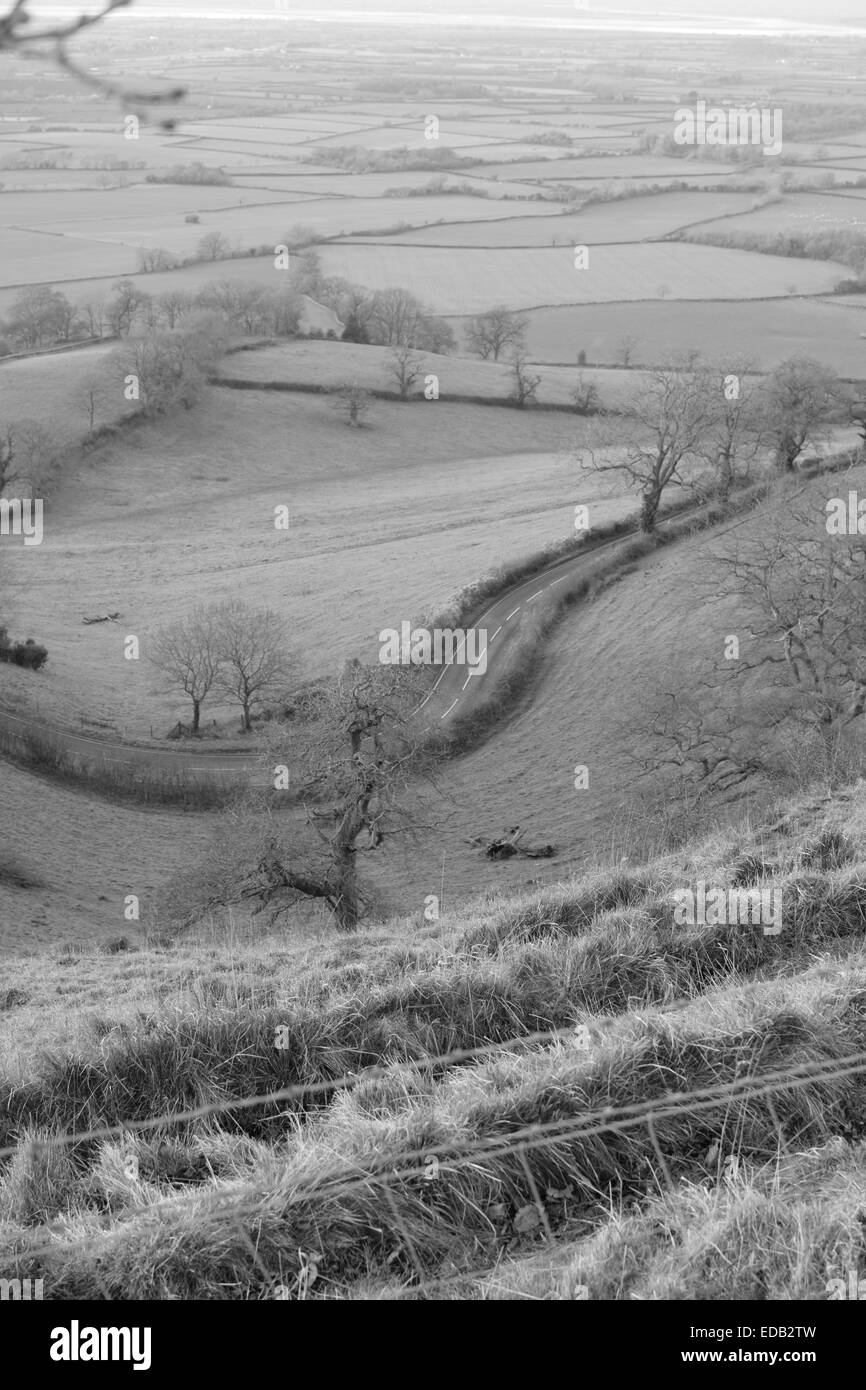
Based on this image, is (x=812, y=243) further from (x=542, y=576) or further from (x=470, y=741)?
(x=470, y=741)

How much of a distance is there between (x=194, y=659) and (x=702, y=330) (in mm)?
73656

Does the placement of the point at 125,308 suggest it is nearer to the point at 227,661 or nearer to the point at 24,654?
the point at 24,654

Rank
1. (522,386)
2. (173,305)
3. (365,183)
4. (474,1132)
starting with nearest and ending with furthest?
(474,1132) → (522,386) → (173,305) → (365,183)

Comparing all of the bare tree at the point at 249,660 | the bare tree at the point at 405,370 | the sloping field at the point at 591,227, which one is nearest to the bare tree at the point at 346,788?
the bare tree at the point at 249,660

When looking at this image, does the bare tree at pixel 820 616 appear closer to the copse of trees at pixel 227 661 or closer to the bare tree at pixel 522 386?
the copse of trees at pixel 227 661

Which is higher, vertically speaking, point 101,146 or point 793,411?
point 101,146

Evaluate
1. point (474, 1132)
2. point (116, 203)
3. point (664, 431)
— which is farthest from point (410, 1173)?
point (116, 203)

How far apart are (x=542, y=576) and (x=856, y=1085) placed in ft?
169

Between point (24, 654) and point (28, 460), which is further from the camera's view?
point (28, 460)

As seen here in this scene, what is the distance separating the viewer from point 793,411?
6444 centimetres

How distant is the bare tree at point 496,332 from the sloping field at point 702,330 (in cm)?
194

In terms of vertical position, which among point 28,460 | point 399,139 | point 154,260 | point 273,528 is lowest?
point 273,528

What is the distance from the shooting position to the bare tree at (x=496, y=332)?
105 metres

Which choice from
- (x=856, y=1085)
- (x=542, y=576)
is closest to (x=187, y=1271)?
(x=856, y=1085)
